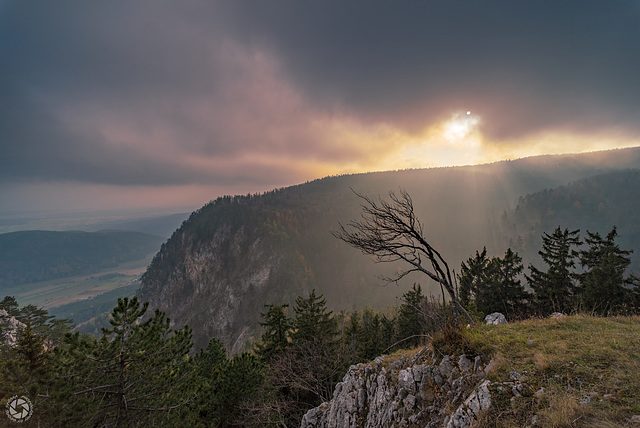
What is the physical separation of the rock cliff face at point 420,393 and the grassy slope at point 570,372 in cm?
35

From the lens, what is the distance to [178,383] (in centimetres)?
1197

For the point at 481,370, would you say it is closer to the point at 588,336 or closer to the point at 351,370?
the point at 588,336

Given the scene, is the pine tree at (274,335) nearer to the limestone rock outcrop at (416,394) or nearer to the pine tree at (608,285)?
the limestone rock outcrop at (416,394)

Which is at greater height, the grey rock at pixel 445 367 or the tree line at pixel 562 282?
the grey rock at pixel 445 367

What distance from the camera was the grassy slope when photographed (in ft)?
13.5

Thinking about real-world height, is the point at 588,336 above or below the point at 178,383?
above

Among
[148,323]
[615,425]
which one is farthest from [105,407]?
[615,425]

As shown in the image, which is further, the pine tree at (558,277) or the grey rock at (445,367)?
the pine tree at (558,277)

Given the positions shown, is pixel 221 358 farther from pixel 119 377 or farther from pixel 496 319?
pixel 496 319

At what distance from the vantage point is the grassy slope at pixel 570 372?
4.11 metres

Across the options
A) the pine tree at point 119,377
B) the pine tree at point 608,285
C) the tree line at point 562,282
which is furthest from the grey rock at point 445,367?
the pine tree at point 608,285

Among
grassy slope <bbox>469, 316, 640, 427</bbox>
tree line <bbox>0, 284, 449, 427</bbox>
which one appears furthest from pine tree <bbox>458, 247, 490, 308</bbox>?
grassy slope <bbox>469, 316, 640, 427</bbox>

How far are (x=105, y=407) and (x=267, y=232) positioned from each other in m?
192

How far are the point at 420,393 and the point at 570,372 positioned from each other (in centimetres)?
356
